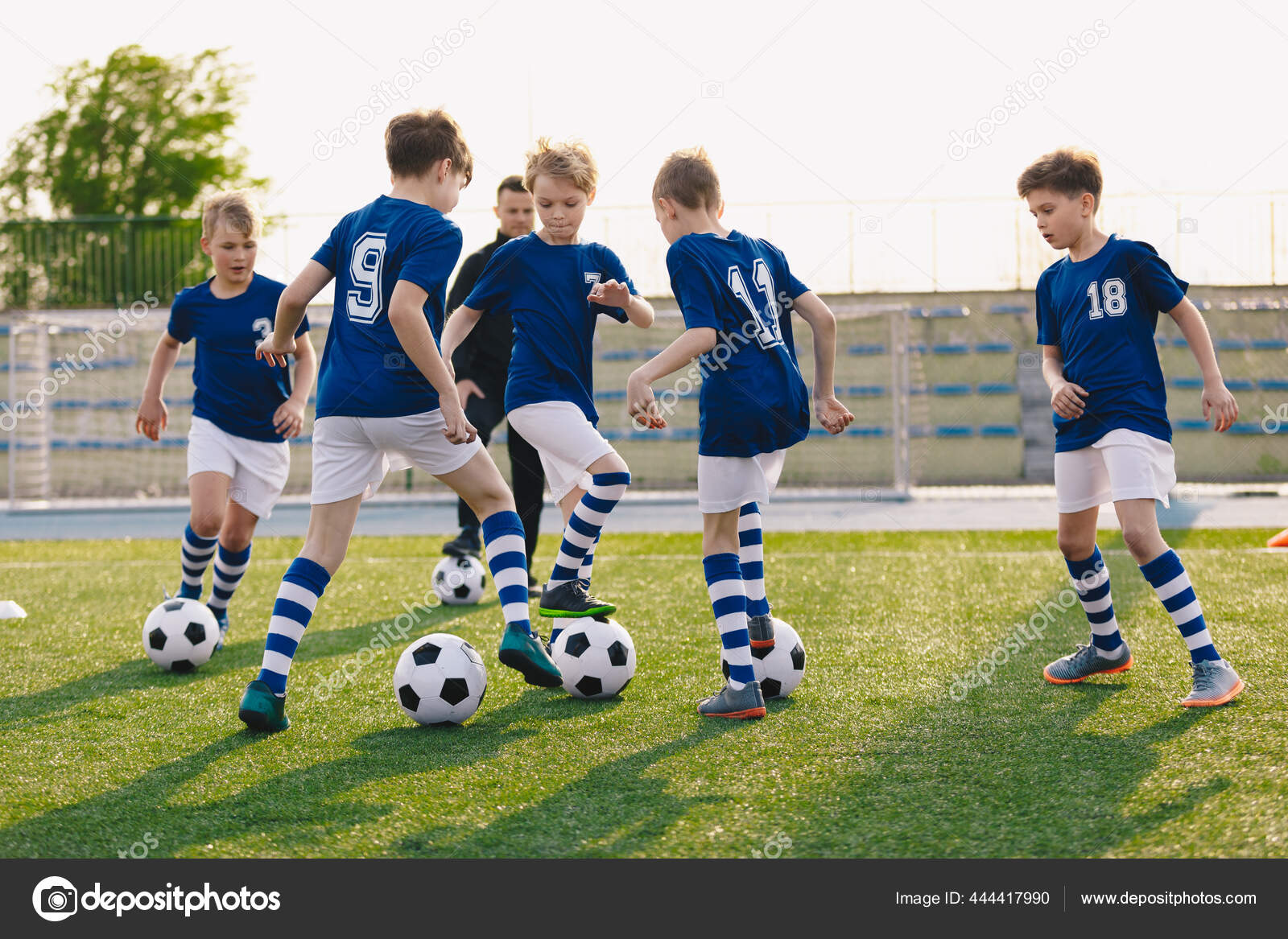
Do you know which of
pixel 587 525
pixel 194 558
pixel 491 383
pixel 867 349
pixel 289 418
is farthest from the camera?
pixel 867 349

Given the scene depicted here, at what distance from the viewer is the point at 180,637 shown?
446cm

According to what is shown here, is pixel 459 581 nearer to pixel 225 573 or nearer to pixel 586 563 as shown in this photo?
pixel 225 573

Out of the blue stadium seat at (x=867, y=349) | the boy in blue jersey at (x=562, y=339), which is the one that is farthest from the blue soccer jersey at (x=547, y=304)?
the blue stadium seat at (x=867, y=349)

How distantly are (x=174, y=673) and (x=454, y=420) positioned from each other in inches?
77.8

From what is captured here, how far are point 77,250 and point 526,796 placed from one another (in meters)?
21.1

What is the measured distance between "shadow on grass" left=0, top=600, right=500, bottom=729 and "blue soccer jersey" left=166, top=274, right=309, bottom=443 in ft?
3.09

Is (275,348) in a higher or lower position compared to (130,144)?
lower

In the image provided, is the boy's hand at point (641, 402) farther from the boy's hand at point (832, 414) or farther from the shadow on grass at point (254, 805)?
the shadow on grass at point (254, 805)

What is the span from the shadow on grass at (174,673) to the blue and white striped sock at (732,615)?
5.91ft

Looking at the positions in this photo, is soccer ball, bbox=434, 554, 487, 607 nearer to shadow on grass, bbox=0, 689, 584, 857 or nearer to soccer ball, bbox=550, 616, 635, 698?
soccer ball, bbox=550, 616, 635, 698

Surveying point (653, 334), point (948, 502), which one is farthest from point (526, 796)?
point (653, 334)

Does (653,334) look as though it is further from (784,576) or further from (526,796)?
(526,796)

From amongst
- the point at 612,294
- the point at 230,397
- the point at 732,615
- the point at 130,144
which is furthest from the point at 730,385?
the point at 130,144
